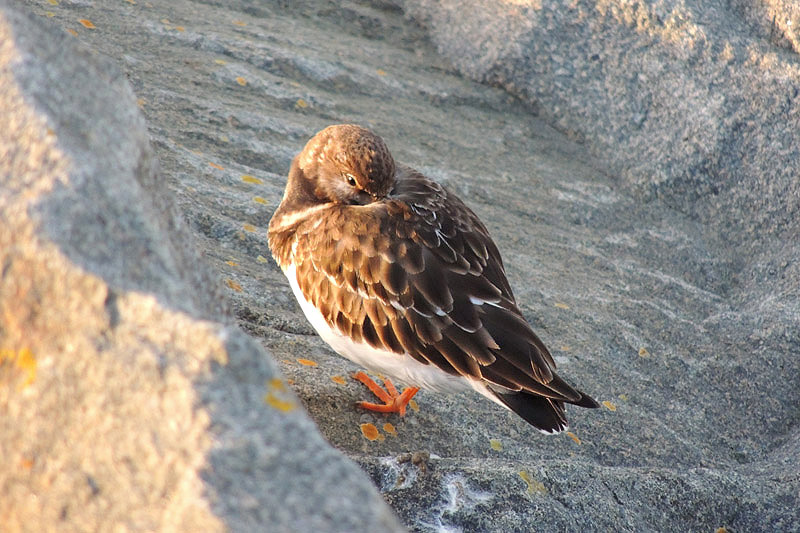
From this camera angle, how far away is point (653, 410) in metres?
4.89

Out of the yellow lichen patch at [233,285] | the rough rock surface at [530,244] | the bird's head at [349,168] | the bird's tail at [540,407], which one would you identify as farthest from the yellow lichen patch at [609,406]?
the yellow lichen patch at [233,285]

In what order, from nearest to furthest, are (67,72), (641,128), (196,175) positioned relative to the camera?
(67,72) < (196,175) < (641,128)

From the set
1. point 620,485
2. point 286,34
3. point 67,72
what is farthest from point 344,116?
point 67,72

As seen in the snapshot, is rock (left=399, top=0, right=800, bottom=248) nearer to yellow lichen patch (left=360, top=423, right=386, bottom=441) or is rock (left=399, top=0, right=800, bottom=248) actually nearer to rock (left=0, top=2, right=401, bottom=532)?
yellow lichen patch (left=360, top=423, right=386, bottom=441)

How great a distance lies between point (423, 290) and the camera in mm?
3689

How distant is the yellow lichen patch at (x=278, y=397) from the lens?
1.74m

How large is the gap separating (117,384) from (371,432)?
7.08ft

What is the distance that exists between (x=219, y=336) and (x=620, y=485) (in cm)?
241

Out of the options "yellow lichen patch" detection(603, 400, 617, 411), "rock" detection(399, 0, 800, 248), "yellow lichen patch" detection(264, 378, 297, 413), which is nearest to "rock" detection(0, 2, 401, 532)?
"yellow lichen patch" detection(264, 378, 297, 413)

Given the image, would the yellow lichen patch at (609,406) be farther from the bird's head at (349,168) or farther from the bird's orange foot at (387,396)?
the bird's head at (349,168)

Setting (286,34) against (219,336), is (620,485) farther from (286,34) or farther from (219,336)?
(286,34)

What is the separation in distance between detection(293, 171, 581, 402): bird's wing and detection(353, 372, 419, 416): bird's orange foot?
0.34 m

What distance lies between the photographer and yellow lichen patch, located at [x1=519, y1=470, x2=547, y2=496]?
327 centimetres

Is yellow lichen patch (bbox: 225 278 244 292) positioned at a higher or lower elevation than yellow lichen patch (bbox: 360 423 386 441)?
lower
